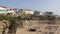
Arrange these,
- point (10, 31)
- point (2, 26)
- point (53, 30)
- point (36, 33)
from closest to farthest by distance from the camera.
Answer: point (53, 30) → point (36, 33) → point (10, 31) → point (2, 26)

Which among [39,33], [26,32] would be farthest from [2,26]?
[39,33]

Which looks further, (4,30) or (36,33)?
(4,30)

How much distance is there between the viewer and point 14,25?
1220cm

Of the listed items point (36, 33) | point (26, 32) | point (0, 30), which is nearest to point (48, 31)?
point (36, 33)

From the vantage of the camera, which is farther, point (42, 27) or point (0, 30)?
point (0, 30)

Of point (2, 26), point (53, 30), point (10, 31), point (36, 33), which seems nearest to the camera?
point (53, 30)

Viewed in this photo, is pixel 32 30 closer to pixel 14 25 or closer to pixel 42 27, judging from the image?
pixel 42 27

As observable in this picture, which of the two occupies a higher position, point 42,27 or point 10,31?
point 42,27

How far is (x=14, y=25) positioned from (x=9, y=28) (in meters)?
0.46

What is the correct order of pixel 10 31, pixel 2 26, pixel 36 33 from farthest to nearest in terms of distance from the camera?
pixel 2 26, pixel 10 31, pixel 36 33

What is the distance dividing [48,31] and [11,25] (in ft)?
20.0

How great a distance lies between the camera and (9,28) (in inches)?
474

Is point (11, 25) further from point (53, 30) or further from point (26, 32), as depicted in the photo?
point (53, 30)

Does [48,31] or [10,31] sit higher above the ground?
[48,31]
